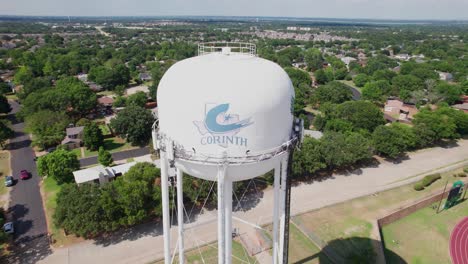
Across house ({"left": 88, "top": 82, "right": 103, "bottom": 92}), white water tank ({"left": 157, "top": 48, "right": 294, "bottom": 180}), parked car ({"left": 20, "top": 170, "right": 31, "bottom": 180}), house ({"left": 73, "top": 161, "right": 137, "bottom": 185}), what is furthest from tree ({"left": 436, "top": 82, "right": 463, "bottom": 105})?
house ({"left": 88, "top": 82, "right": 103, "bottom": 92})

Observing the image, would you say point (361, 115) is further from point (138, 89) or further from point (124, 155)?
point (138, 89)

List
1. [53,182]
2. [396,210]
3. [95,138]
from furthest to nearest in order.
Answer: [95,138] → [53,182] → [396,210]

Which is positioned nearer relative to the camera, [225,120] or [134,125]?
[225,120]

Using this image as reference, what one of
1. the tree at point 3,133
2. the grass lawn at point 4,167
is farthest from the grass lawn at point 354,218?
the tree at point 3,133

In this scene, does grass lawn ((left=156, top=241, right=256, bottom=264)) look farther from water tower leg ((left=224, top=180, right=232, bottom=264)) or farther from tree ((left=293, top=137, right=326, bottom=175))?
tree ((left=293, top=137, right=326, bottom=175))

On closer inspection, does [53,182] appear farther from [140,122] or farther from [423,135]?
[423,135]

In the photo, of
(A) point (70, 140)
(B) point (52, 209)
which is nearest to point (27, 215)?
(B) point (52, 209)

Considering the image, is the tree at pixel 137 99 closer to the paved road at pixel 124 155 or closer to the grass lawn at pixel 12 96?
the paved road at pixel 124 155

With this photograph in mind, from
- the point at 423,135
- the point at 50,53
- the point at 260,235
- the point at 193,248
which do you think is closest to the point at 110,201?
the point at 193,248
